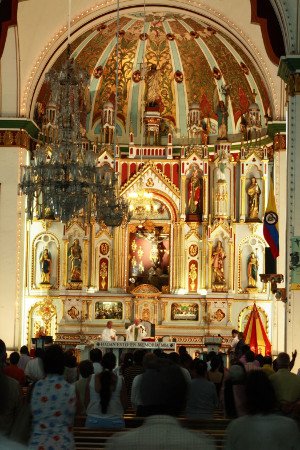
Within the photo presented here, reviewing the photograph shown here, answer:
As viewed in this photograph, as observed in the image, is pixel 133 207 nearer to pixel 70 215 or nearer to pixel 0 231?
pixel 0 231

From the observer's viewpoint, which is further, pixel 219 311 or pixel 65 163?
pixel 219 311

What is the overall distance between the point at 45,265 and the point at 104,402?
21.2m

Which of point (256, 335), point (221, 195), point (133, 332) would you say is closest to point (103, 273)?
point (221, 195)

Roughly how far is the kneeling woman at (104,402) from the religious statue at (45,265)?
20.8 m

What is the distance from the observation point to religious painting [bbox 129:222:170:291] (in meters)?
32.2

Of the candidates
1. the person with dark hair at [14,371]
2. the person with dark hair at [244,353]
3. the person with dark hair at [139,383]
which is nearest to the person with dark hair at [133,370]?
the person with dark hair at [14,371]

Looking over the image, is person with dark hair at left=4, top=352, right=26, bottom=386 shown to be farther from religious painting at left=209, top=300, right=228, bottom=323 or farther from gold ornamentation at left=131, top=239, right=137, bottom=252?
gold ornamentation at left=131, top=239, right=137, bottom=252

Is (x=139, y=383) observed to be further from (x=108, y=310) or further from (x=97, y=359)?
(x=108, y=310)

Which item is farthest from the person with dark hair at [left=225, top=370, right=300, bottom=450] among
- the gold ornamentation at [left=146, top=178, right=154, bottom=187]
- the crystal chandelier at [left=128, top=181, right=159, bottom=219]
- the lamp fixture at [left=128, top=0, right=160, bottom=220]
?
the gold ornamentation at [left=146, top=178, right=154, bottom=187]

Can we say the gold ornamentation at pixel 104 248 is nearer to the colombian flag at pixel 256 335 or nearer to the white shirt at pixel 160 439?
the colombian flag at pixel 256 335

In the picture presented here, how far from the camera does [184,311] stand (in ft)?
104

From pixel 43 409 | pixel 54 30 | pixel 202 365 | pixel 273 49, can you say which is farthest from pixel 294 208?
pixel 43 409

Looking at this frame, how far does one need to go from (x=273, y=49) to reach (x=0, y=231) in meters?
10.1

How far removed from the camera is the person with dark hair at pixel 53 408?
768cm
